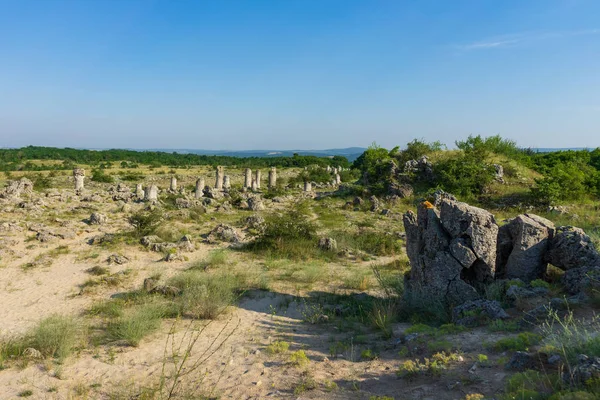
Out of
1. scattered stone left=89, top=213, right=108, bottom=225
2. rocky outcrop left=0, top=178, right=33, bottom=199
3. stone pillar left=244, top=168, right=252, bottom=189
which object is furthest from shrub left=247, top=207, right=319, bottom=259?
stone pillar left=244, top=168, right=252, bottom=189

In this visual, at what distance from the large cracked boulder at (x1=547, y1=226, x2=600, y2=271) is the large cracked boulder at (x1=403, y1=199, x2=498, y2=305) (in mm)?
1132

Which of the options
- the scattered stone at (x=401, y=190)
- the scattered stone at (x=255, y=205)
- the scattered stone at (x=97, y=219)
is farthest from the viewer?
the scattered stone at (x=401, y=190)

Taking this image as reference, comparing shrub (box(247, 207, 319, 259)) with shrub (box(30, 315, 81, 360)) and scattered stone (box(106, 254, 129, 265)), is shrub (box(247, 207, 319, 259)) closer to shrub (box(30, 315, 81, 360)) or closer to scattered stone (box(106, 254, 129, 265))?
scattered stone (box(106, 254, 129, 265))

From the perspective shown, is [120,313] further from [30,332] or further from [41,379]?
[41,379]

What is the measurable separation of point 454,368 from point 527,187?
1913cm

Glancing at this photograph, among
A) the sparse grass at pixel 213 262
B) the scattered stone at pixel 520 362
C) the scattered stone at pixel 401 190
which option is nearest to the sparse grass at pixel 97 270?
the sparse grass at pixel 213 262

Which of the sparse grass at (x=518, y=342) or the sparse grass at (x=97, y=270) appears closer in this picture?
the sparse grass at (x=518, y=342)

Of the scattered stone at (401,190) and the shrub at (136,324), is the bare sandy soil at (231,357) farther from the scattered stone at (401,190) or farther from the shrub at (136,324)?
the scattered stone at (401,190)

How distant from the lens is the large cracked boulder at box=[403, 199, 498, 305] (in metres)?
6.86

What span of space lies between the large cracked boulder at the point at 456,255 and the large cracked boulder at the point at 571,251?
1132 millimetres

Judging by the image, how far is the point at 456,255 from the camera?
690 centimetres

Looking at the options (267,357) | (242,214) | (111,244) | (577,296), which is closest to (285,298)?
(267,357)

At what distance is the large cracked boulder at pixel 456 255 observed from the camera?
6859mm

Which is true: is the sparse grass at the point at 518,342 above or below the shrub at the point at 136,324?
above
